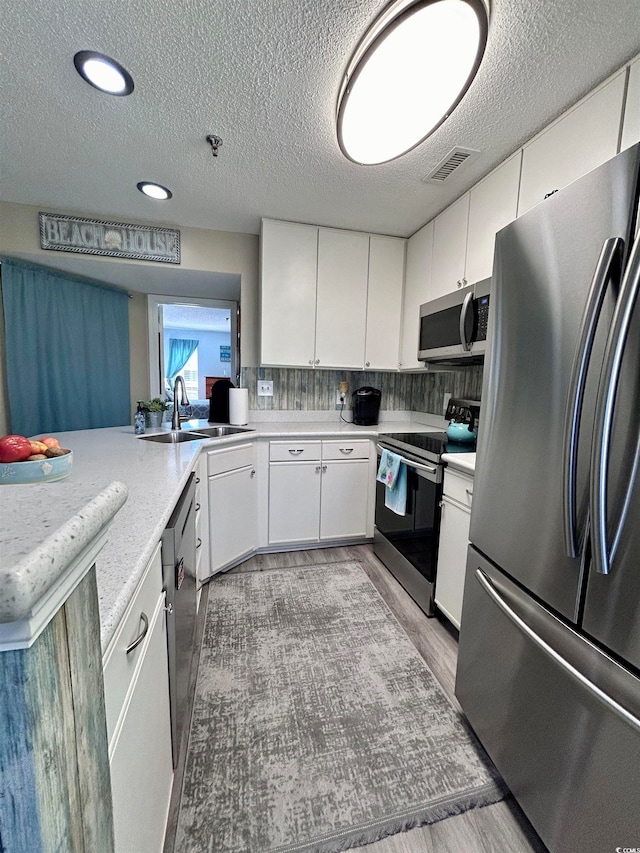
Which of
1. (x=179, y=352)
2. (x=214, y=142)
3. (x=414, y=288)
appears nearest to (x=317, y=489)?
(x=414, y=288)

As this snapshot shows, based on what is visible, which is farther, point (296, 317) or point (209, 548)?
point (296, 317)

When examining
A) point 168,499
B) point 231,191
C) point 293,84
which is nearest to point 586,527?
point 168,499

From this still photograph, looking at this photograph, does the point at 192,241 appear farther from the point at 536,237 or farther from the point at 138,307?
the point at 536,237

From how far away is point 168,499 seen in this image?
3.55 ft

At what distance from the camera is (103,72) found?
130 centimetres

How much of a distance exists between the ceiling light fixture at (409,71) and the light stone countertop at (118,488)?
141 centimetres

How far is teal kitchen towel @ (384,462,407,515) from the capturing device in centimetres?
211

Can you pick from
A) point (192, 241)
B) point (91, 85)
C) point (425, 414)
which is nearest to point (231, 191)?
point (192, 241)

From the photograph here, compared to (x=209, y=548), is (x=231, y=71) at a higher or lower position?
higher

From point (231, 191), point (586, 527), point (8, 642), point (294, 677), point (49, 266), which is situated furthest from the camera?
point (49, 266)

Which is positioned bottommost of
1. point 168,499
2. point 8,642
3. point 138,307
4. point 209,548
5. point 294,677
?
point 294,677

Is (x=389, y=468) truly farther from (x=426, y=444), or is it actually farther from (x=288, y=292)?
(x=288, y=292)

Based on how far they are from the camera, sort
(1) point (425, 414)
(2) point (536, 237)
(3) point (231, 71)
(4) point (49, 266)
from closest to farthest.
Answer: (2) point (536, 237)
(3) point (231, 71)
(4) point (49, 266)
(1) point (425, 414)

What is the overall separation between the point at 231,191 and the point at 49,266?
5.02ft
